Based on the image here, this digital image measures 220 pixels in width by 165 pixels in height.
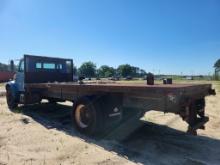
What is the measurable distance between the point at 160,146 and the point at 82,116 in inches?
86.5

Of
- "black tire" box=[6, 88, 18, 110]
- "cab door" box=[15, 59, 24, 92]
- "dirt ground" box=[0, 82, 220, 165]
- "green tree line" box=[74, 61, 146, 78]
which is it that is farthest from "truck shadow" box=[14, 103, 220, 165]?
"green tree line" box=[74, 61, 146, 78]

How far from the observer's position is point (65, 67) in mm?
11250

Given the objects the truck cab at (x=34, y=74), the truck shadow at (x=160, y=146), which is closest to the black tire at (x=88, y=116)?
the truck shadow at (x=160, y=146)

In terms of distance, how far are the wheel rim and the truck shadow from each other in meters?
0.31

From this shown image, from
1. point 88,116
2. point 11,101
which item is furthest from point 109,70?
point 88,116

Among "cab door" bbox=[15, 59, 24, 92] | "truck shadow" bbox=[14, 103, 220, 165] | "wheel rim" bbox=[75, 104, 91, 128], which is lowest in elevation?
"truck shadow" bbox=[14, 103, 220, 165]

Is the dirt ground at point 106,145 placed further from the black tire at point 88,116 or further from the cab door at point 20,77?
the cab door at point 20,77

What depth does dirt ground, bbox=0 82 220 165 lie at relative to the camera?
476 cm

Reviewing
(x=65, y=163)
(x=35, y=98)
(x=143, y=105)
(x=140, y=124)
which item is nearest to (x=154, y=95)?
(x=143, y=105)

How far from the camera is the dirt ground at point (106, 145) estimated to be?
4.76 metres

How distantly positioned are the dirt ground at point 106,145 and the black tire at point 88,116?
0.78 ft

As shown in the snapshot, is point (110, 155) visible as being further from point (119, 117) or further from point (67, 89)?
point (67, 89)

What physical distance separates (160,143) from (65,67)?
266 inches

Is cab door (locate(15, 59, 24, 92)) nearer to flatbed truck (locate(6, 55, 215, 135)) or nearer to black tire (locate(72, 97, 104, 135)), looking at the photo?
flatbed truck (locate(6, 55, 215, 135))
